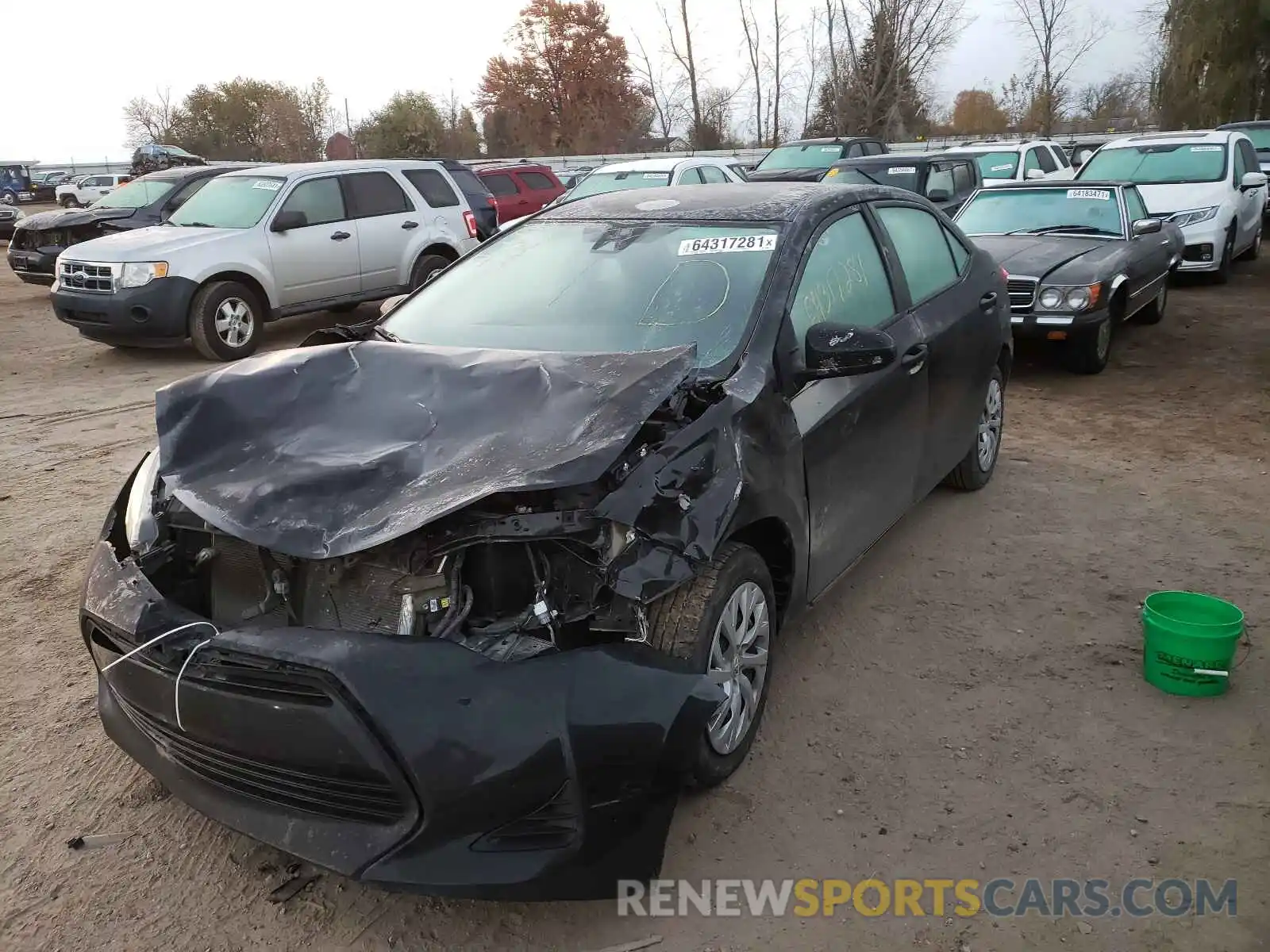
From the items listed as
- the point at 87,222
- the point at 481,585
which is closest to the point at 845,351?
the point at 481,585

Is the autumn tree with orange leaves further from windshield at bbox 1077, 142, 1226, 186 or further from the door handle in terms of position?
the door handle

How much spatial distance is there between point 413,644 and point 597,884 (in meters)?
0.73

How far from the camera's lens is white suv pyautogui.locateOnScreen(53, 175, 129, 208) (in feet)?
98.3

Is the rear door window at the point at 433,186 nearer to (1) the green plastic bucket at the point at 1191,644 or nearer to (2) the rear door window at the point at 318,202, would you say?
(2) the rear door window at the point at 318,202

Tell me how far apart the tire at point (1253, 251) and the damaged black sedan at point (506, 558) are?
13.2 metres

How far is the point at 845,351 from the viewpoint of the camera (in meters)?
3.26

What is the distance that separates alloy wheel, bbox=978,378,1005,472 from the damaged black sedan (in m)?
1.78

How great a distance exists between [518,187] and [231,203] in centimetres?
694

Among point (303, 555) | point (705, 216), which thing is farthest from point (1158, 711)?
point (303, 555)

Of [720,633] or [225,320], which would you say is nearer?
[720,633]

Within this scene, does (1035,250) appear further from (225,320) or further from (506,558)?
(225,320)

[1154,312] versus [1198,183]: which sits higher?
[1198,183]

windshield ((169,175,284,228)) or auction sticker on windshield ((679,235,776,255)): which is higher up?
windshield ((169,175,284,228))

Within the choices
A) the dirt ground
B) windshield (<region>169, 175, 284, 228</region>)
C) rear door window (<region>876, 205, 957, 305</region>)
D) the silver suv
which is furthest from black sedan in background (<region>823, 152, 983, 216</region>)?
the dirt ground
